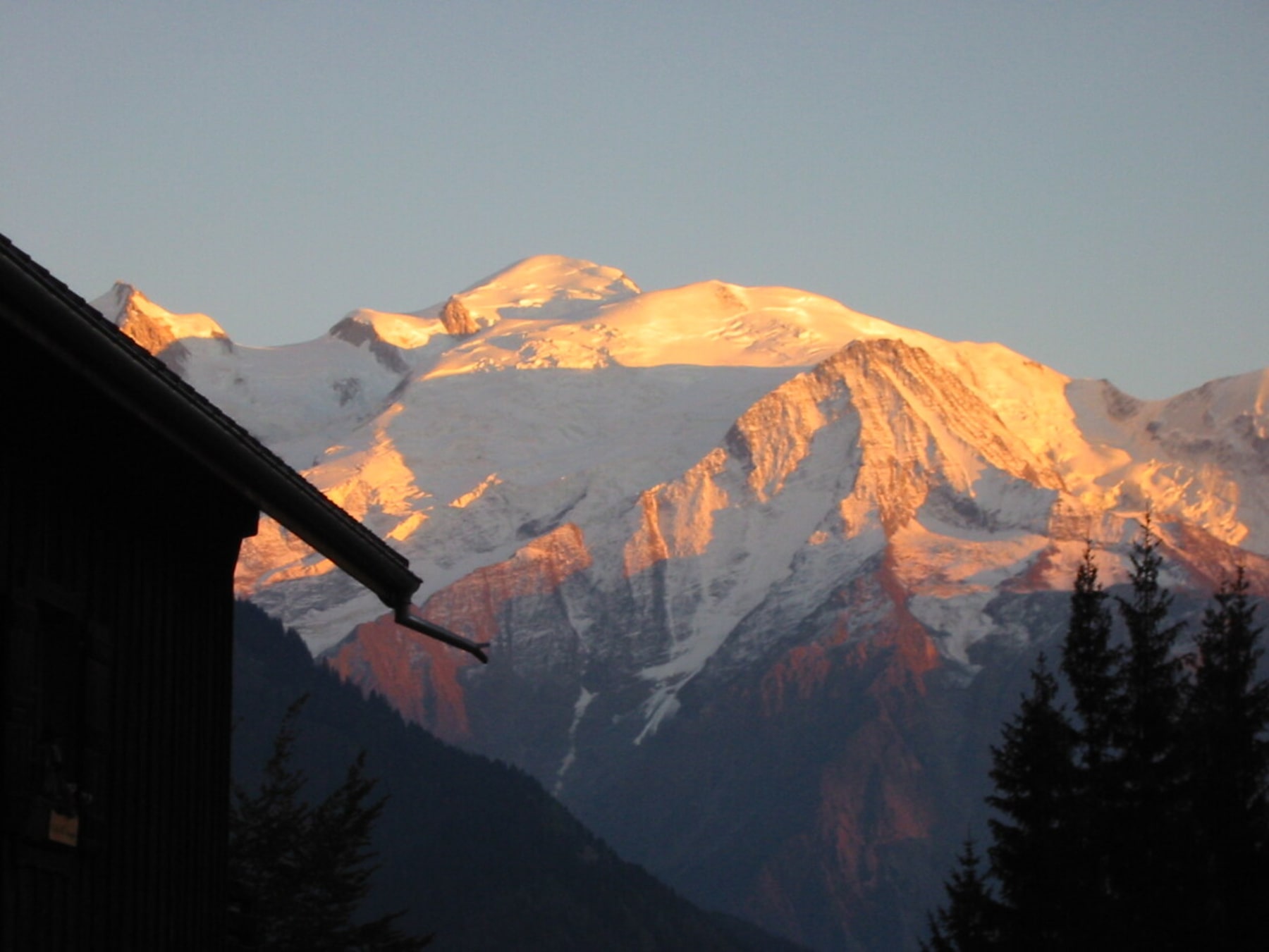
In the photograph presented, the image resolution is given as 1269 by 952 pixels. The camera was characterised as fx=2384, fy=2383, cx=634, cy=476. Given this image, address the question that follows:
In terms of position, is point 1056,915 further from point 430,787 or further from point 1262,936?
point 430,787

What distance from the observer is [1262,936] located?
26.9 metres

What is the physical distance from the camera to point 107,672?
9.87 meters

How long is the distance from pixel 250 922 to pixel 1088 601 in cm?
2222

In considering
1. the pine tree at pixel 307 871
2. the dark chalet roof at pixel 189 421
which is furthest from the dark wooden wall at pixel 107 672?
the pine tree at pixel 307 871

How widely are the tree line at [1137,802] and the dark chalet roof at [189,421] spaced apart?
738 inches

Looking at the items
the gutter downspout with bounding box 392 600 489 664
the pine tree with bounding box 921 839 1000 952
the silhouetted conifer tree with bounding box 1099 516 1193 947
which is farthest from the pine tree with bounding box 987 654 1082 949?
the gutter downspout with bounding box 392 600 489 664

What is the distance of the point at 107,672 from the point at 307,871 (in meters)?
23.4

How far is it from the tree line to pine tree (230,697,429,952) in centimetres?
813

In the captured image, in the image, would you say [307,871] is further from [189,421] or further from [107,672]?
[189,421]

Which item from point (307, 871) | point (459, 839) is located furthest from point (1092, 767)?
point (459, 839)

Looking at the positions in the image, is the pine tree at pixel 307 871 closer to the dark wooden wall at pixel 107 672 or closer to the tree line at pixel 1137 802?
the tree line at pixel 1137 802

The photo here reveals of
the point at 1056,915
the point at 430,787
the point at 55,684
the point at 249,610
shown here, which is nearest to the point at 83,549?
the point at 55,684

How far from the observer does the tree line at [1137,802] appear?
2752cm

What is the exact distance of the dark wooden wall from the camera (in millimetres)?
9039
